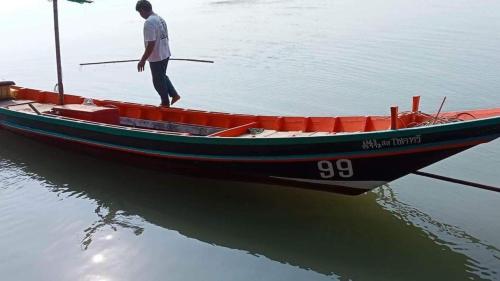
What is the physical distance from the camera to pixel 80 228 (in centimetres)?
667

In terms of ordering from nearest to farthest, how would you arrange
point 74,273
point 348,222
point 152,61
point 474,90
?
point 74,273
point 348,222
point 152,61
point 474,90

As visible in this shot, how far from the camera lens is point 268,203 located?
693 cm

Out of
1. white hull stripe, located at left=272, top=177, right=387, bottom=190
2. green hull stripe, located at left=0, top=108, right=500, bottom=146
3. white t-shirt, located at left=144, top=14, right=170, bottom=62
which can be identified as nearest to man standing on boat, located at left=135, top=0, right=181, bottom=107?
white t-shirt, located at left=144, top=14, right=170, bottom=62

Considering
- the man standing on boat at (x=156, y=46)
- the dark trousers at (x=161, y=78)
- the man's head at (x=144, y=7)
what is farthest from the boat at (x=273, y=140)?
the man's head at (x=144, y=7)

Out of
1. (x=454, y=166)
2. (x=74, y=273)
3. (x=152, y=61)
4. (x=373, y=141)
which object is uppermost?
(x=152, y=61)

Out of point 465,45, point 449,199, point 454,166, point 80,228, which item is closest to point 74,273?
point 80,228

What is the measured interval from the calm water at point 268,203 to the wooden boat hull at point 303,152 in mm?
452

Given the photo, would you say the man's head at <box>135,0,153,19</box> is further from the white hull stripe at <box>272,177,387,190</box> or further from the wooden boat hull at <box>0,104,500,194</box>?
the white hull stripe at <box>272,177,387,190</box>

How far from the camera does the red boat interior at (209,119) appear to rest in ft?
20.3

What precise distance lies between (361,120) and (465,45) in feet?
31.4

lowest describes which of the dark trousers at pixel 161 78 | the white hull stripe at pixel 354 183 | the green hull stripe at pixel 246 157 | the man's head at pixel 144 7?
the white hull stripe at pixel 354 183

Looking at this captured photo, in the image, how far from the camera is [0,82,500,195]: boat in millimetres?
5559

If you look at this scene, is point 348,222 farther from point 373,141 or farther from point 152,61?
point 152,61

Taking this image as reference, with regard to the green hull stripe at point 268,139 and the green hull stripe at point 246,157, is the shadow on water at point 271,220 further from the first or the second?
the green hull stripe at point 268,139
